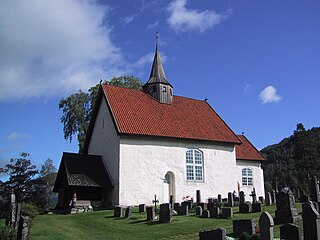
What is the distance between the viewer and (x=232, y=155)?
3319 cm

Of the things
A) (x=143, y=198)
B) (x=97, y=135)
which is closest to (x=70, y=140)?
(x=97, y=135)

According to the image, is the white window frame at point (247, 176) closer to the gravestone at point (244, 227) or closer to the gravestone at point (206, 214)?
the gravestone at point (206, 214)

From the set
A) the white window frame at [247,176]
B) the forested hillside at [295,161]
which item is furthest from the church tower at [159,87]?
the forested hillside at [295,161]

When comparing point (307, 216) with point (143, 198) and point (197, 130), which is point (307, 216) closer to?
point (143, 198)

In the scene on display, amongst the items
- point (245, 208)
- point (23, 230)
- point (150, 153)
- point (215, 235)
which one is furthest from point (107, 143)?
point (215, 235)

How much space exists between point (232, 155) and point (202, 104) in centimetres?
650

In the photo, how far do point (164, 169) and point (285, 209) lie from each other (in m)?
14.2

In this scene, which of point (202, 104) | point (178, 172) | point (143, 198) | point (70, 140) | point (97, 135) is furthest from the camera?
point (70, 140)

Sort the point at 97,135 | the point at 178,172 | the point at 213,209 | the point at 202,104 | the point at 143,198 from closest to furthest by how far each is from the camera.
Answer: the point at 213,209
the point at 143,198
the point at 178,172
the point at 97,135
the point at 202,104

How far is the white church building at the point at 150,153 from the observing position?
2750 centimetres

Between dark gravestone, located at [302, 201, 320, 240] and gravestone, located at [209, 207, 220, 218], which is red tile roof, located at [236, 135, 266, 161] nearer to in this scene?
gravestone, located at [209, 207, 220, 218]

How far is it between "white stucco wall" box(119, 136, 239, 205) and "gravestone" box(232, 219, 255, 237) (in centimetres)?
1442

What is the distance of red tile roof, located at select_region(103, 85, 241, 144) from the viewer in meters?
28.9

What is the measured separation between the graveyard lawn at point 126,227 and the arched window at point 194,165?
8981mm
